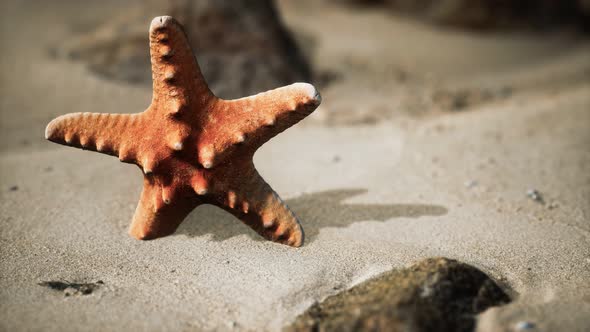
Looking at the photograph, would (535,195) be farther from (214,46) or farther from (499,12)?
(499,12)

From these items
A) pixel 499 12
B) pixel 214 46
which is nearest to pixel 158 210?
pixel 214 46

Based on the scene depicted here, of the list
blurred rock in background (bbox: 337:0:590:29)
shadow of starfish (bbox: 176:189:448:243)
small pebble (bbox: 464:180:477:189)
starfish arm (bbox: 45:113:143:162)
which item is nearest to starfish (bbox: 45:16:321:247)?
starfish arm (bbox: 45:113:143:162)

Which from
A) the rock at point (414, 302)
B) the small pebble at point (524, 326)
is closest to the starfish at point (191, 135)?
the rock at point (414, 302)

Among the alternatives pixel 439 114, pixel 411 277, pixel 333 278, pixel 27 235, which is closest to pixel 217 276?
pixel 333 278

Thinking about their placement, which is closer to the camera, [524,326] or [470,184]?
[524,326]

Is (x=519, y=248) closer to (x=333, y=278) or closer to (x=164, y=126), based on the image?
(x=333, y=278)

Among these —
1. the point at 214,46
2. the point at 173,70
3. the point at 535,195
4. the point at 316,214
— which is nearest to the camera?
the point at 173,70
